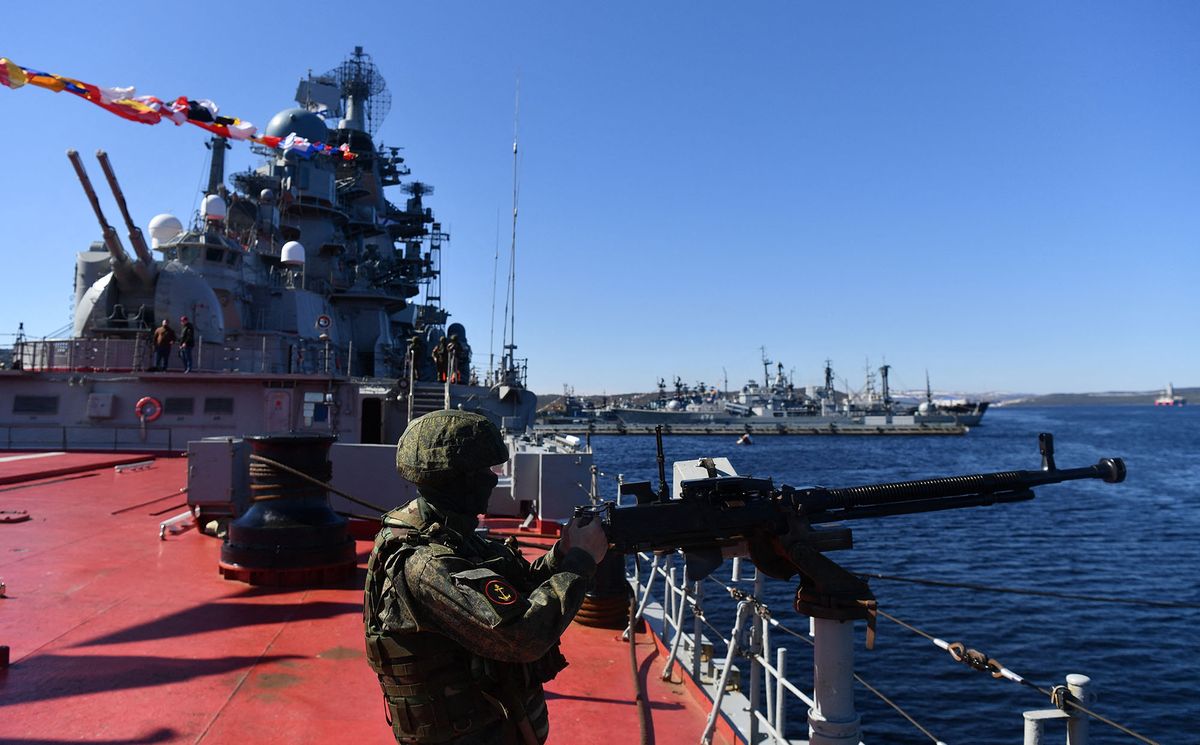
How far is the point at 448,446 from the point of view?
7.10 feet

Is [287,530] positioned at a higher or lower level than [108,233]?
lower

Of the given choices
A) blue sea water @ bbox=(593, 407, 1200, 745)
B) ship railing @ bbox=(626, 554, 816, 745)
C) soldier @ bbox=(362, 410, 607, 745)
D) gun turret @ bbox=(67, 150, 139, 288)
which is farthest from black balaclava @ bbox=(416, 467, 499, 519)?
gun turret @ bbox=(67, 150, 139, 288)

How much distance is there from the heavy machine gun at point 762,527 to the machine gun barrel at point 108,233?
17466 mm

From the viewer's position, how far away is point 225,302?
2138 centimetres

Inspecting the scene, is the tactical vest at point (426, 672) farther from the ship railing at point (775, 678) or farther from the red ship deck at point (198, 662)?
the red ship deck at point (198, 662)

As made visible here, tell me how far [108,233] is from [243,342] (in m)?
4.51

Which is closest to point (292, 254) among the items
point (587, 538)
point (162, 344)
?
point (162, 344)

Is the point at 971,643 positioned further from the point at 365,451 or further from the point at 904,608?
the point at 365,451

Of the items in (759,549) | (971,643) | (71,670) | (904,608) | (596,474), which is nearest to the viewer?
(759,549)

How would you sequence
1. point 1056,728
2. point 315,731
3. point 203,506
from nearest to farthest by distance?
1. point 315,731
2. point 203,506
3. point 1056,728

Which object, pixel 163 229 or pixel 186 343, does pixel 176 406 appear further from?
pixel 163 229

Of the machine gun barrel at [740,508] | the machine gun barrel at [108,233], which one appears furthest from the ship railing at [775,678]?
the machine gun barrel at [108,233]

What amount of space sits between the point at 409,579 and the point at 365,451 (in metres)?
7.67

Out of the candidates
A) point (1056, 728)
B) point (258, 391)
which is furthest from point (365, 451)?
point (1056, 728)
